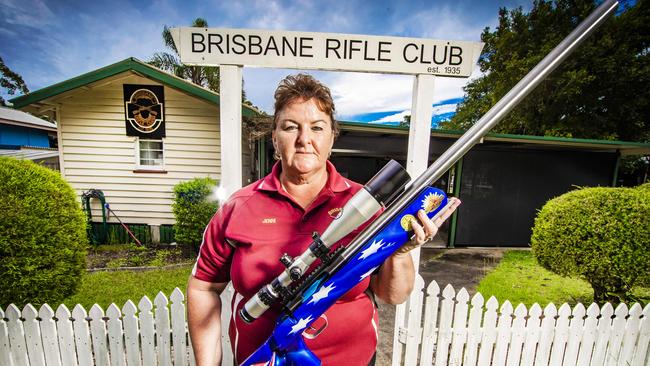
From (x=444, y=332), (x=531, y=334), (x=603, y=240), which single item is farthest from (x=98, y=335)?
(x=603, y=240)

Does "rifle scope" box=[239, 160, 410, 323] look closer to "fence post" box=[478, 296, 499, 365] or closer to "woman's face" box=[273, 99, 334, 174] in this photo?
"woman's face" box=[273, 99, 334, 174]

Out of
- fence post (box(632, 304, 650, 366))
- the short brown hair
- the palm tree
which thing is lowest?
fence post (box(632, 304, 650, 366))

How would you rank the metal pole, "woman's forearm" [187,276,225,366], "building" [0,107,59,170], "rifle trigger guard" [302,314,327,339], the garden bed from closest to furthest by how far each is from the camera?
the metal pole → "rifle trigger guard" [302,314,327,339] → "woman's forearm" [187,276,225,366] → the garden bed → "building" [0,107,59,170]

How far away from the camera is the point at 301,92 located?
134 cm

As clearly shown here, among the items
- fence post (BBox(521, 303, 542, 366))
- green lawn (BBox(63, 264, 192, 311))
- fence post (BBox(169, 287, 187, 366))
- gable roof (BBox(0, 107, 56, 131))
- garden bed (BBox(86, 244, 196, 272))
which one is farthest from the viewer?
gable roof (BBox(0, 107, 56, 131))

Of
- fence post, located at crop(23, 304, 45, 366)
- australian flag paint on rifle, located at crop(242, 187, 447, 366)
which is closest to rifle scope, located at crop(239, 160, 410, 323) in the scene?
australian flag paint on rifle, located at crop(242, 187, 447, 366)

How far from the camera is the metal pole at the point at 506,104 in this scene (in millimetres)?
854

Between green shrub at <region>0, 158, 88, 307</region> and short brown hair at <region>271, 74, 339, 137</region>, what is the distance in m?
3.61

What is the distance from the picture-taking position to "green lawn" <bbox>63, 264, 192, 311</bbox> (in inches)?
176

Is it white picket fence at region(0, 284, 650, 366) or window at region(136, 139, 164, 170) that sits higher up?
window at region(136, 139, 164, 170)

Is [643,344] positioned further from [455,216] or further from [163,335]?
[455,216]

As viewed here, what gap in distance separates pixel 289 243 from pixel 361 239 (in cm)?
43

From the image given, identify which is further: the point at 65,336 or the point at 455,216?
the point at 455,216

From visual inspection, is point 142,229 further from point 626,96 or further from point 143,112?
point 626,96
